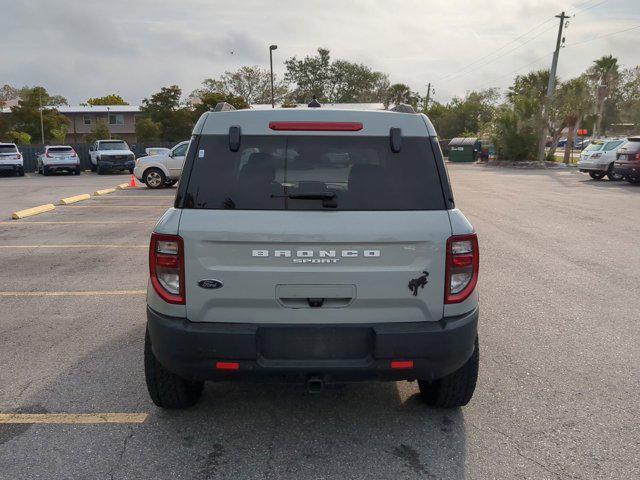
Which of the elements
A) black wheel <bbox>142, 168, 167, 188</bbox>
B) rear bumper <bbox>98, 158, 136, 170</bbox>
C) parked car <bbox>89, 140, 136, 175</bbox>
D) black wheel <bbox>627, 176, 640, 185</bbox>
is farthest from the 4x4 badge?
parked car <bbox>89, 140, 136, 175</bbox>

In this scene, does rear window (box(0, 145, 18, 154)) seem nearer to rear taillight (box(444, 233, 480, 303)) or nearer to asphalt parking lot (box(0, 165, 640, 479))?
asphalt parking lot (box(0, 165, 640, 479))

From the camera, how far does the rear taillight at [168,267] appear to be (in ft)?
10.4

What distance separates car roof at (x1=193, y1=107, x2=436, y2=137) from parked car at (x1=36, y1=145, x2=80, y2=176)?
30.5 metres

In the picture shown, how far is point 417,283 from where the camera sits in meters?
3.17

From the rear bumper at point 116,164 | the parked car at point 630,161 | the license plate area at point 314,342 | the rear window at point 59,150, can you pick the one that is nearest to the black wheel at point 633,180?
the parked car at point 630,161

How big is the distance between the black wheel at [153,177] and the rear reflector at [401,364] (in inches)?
755

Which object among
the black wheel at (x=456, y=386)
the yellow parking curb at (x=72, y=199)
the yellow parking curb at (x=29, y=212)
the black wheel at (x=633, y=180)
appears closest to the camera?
the black wheel at (x=456, y=386)

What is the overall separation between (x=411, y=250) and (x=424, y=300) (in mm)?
286

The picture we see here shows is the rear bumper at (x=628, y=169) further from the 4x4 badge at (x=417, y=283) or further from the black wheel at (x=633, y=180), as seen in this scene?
the 4x4 badge at (x=417, y=283)

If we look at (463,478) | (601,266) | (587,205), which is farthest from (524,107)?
(463,478)

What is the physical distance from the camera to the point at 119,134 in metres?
68.6

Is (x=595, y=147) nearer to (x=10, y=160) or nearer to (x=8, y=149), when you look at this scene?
(x=10, y=160)

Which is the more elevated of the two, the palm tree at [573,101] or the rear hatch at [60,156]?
the palm tree at [573,101]

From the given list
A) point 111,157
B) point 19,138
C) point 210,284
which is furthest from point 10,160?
point 210,284
